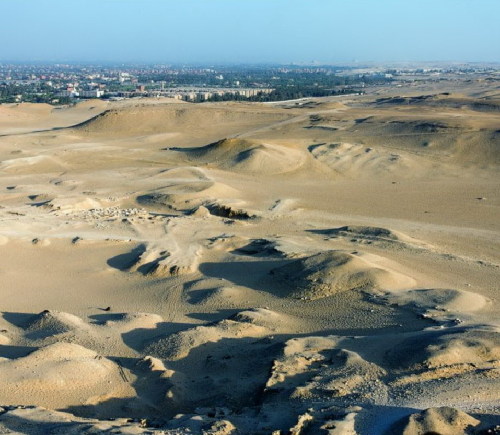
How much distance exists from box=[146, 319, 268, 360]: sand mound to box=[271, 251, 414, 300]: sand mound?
2.48m

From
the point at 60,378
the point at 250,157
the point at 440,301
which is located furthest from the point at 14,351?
the point at 250,157

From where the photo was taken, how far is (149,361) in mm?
11922

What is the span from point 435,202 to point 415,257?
29.0 ft

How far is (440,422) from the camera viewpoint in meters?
8.29

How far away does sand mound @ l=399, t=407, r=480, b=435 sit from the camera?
8.21m

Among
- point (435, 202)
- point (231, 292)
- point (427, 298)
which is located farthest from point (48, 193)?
point (427, 298)

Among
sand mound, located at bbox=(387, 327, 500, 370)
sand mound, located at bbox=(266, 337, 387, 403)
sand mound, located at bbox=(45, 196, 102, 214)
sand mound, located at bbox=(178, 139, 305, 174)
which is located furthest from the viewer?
sand mound, located at bbox=(178, 139, 305, 174)

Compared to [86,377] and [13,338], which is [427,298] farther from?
[13,338]

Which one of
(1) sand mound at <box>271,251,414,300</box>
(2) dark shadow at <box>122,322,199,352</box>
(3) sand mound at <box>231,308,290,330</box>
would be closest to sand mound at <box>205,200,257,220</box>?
(1) sand mound at <box>271,251,414,300</box>

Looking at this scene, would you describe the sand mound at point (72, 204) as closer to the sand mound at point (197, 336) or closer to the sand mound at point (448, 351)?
the sand mound at point (197, 336)

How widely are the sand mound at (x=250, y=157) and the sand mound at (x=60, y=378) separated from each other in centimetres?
2266

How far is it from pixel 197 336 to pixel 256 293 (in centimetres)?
326

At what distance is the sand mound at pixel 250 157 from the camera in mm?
33906

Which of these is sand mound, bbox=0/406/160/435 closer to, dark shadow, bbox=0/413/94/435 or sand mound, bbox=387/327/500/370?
dark shadow, bbox=0/413/94/435
